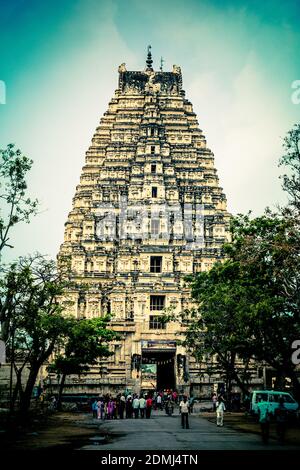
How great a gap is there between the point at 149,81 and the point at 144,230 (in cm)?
2468

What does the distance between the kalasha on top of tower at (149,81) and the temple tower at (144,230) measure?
0.44 metres

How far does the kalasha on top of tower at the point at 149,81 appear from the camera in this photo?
2741 inches

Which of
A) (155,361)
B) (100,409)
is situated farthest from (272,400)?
(155,361)

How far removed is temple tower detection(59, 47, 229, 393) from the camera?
4838 cm

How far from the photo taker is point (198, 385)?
46656mm

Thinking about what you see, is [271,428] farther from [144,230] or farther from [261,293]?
[144,230]

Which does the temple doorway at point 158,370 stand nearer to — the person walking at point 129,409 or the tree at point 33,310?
the person walking at point 129,409

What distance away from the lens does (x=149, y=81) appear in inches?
2702

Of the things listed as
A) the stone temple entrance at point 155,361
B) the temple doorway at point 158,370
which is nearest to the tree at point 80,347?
the stone temple entrance at point 155,361

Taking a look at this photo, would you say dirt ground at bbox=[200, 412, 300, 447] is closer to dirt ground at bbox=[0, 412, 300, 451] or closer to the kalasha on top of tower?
dirt ground at bbox=[0, 412, 300, 451]

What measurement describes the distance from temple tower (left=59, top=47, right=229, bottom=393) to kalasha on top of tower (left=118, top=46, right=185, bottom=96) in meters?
0.44

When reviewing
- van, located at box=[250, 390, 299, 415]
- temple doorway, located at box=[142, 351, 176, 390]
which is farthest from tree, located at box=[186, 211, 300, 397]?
temple doorway, located at box=[142, 351, 176, 390]

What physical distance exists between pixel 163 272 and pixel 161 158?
14.8m
